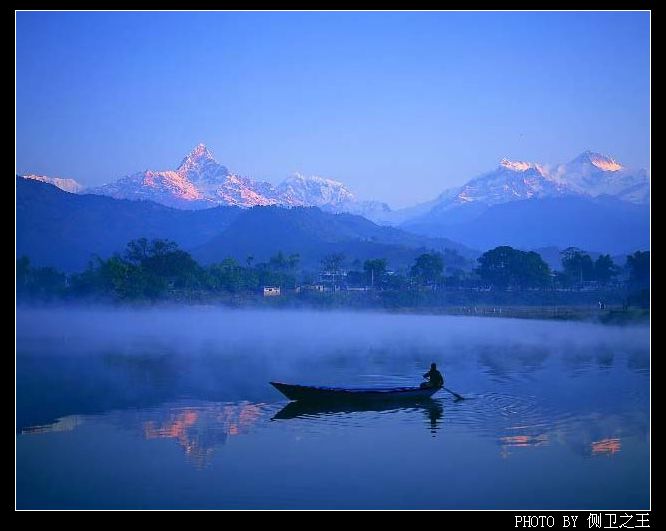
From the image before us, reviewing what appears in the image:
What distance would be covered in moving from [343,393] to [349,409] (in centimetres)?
42

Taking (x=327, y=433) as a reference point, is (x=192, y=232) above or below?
above

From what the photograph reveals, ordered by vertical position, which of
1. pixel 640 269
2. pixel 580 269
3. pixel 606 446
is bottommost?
pixel 606 446

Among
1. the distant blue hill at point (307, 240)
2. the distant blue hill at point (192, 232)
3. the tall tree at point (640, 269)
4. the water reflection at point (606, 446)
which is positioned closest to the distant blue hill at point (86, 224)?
the distant blue hill at point (192, 232)

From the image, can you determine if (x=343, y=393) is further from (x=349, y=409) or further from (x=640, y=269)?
(x=640, y=269)

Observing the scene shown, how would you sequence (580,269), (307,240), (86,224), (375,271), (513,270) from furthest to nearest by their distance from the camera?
(86,224), (307,240), (580,269), (375,271), (513,270)

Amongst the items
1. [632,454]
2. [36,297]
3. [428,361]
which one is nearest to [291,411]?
[632,454]

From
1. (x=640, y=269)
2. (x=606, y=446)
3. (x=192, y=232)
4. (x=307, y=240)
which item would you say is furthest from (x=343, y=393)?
(x=192, y=232)

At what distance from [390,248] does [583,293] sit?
58230 mm

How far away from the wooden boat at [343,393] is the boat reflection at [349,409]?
5.4 inches

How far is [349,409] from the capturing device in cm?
1758

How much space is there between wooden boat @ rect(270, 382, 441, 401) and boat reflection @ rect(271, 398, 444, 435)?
14 cm

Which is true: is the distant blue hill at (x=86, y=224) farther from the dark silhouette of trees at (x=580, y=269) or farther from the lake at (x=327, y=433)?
the lake at (x=327, y=433)
